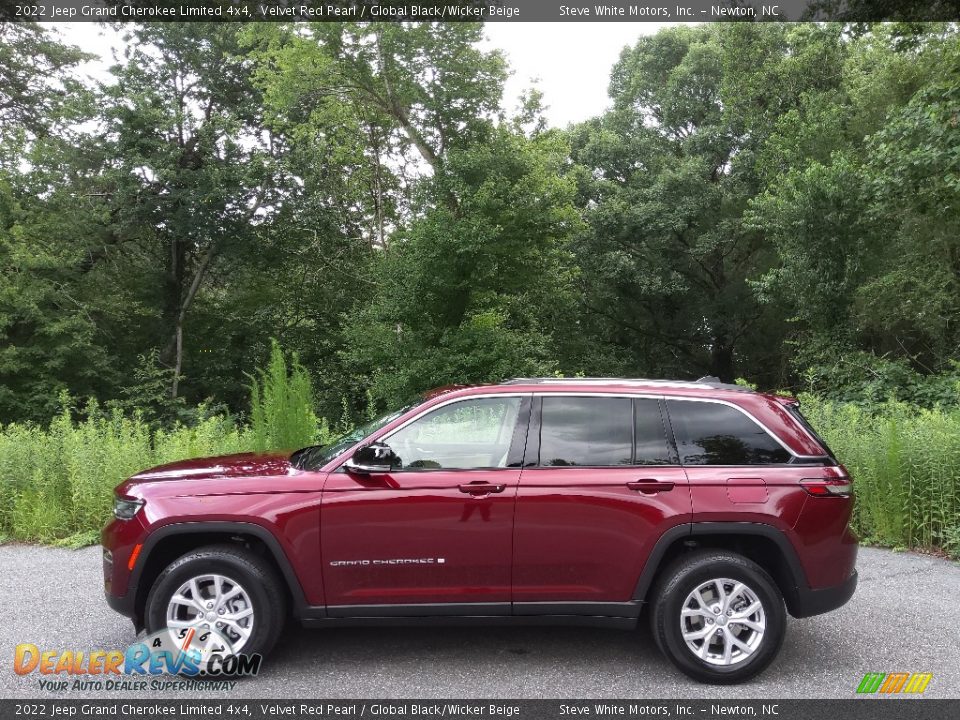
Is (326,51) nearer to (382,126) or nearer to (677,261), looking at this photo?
(382,126)

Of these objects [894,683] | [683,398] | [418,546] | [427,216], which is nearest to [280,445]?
[418,546]

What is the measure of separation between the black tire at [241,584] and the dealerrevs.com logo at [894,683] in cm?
338

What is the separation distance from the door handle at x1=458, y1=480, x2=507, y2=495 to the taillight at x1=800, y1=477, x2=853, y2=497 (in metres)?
1.77

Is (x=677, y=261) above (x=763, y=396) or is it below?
above

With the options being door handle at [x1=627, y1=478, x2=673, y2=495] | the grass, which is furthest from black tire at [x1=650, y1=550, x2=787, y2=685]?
the grass

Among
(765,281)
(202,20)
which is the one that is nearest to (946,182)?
(765,281)

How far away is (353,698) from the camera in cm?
390

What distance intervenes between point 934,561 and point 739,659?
3.78 meters

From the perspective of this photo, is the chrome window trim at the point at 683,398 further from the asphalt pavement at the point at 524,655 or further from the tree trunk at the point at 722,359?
the tree trunk at the point at 722,359

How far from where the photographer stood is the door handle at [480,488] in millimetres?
4141

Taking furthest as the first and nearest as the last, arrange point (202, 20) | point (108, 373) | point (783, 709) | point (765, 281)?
point (202, 20), point (108, 373), point (765, 281), point (783, 709)

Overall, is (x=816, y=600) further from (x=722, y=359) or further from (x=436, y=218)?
(x=722, y=359)

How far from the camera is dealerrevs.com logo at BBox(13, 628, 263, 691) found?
4070 millimetres

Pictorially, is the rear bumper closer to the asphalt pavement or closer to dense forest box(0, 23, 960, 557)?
the asphalt pavement
